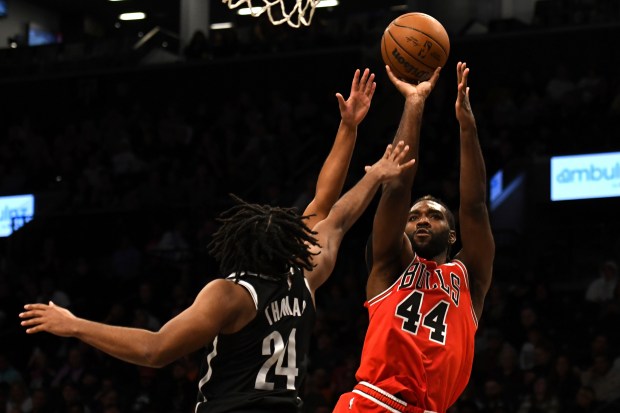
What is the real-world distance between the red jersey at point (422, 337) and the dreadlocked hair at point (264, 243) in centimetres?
133

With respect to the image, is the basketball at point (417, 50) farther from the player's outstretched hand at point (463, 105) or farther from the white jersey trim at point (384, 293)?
the white jersey trim at point (384, 293)

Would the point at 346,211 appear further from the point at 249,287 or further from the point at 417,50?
the point at 417,50

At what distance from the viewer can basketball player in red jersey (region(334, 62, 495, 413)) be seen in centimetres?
575

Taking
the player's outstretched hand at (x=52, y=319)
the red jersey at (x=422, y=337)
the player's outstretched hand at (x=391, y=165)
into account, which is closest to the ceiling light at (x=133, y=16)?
the red jersey at (x=422, y=337)

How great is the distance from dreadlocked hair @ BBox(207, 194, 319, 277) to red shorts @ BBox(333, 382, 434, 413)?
140 centimetres

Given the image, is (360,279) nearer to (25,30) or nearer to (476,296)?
(476,296)

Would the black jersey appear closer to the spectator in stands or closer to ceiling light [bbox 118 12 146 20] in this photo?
the spectator in stands

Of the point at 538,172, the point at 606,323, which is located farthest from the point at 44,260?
the point at 606,323

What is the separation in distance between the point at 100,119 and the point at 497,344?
11.7 meters

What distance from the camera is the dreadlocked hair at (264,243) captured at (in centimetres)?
446

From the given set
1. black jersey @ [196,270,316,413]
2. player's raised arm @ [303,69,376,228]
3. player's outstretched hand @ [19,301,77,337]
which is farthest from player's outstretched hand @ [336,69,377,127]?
player's outstretched hand @ [19,301,77,337]

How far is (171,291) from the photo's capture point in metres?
14.6

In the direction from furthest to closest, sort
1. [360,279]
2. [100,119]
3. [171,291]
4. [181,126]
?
[100,119], [181,126], [171,291], [360,279]

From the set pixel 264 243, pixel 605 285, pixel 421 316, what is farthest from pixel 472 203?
pixel 605 285
